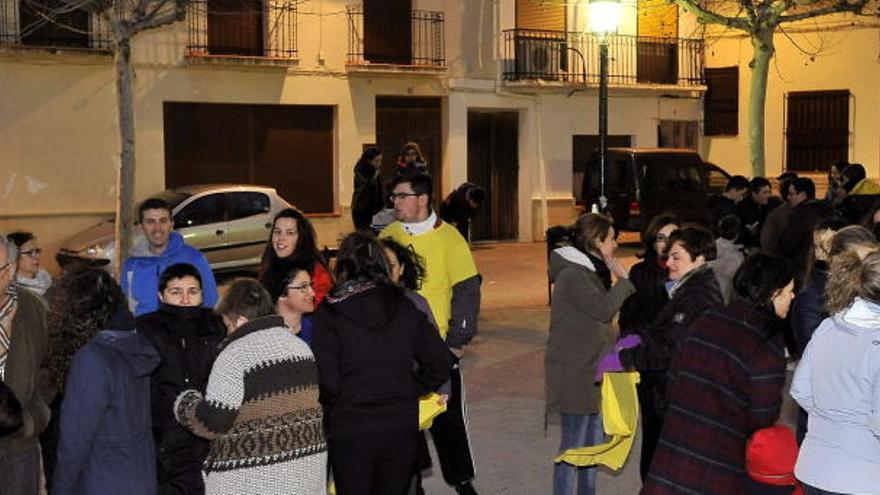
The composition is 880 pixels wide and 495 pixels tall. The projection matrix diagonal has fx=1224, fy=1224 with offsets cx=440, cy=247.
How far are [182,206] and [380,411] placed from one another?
1364cm

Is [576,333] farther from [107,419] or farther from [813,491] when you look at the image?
[107,419]

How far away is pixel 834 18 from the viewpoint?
2634 cm

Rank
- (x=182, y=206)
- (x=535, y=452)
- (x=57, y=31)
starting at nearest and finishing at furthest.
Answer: (x=535, y=452), (x=182, y=206), (x=57, y=31)

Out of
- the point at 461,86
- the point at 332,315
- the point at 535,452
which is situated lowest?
the point at 535,452

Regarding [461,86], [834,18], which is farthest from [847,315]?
[834,18]

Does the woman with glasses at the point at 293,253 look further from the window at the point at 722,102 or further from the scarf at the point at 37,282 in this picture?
the window at the point at 722,102

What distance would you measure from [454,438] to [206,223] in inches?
477

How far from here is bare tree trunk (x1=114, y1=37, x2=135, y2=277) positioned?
14625 mm

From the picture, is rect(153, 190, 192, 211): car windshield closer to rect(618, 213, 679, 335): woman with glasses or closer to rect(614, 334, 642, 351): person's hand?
rect(618, 213, 679, 335): woman with glasses

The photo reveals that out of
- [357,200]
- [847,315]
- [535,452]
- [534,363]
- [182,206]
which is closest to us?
[847,315]

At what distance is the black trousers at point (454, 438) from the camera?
23.0 feet

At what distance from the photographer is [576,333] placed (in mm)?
6828

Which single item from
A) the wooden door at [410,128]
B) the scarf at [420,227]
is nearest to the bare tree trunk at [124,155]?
the scarf at [420,227]

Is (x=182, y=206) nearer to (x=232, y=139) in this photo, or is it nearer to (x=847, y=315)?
(x=232, y=139)
